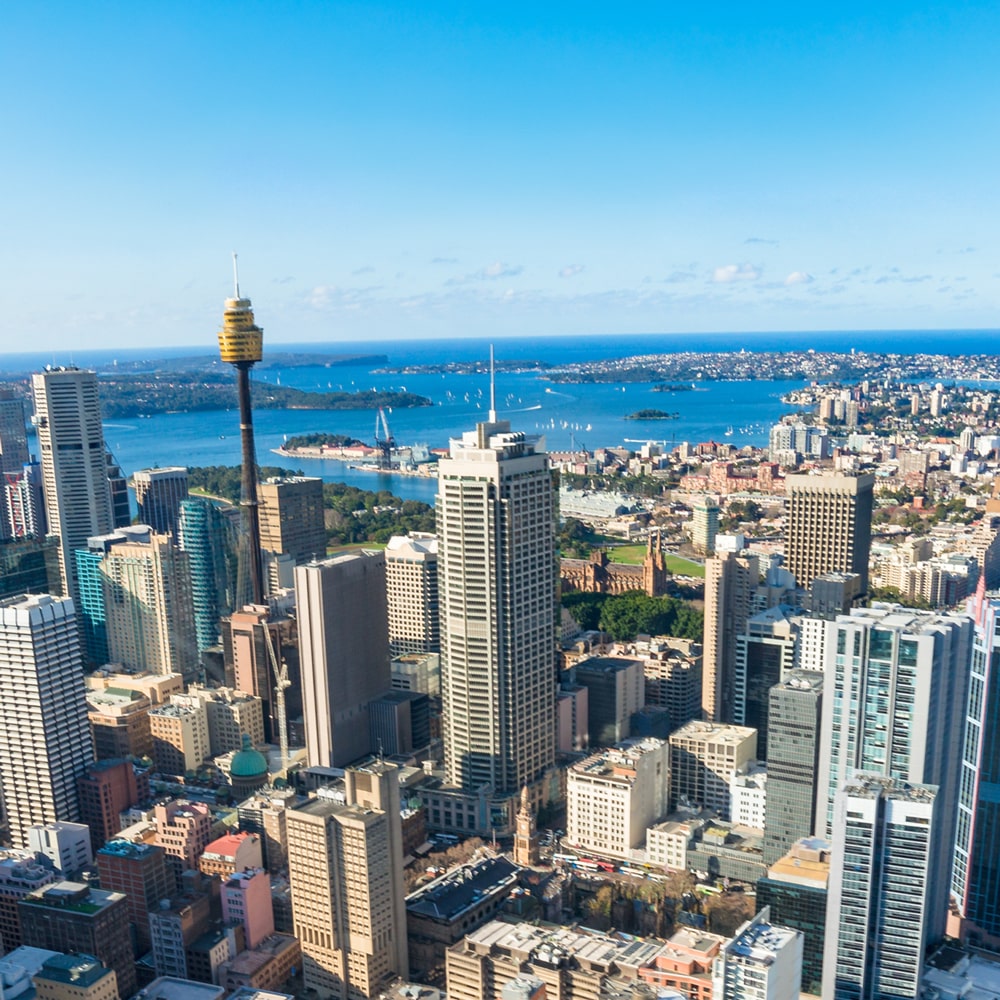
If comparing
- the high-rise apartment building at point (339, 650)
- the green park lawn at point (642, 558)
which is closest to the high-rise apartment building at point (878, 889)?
the high-rise apartment building at point (339, 650)

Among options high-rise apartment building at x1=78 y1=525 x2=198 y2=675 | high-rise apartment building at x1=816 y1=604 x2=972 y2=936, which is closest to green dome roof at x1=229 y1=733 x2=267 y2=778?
high-rise apartment building at x1=78 y1=525 x2=198 y2=675

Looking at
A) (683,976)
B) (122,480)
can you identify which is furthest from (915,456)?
(683,976)

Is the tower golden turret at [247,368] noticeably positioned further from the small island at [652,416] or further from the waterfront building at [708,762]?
the small island at [652,416]

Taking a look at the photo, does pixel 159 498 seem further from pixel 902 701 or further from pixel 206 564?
pixel 902 701

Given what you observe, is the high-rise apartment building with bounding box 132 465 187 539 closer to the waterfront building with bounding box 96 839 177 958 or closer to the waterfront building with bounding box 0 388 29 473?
the waterfront building with bounding box 0 388 29 473

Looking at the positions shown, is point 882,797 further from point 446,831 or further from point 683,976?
point 446,831
